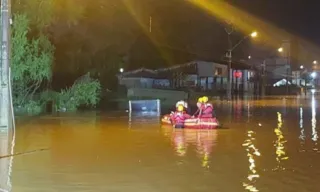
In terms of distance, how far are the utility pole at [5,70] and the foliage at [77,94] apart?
13.3 meters

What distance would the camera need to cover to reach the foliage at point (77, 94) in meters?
31.3

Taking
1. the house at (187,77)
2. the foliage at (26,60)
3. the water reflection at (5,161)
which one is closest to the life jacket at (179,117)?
the water reflection at (5,161)

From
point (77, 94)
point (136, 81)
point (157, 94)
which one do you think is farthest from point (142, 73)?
point (77, 94)

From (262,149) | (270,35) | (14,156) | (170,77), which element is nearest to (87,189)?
(14,156)

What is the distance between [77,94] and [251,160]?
19.9 m

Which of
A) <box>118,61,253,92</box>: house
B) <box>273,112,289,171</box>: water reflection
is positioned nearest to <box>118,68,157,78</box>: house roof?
<box>118,61,253,92</box>: house

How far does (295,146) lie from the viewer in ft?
51.8

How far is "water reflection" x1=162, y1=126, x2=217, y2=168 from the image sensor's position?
13985 millimetres

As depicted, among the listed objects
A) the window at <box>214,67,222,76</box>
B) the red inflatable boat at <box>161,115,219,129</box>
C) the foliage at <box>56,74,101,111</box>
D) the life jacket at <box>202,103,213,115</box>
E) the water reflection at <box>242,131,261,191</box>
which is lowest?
the water reflection at <box>242,131,261,191</box>

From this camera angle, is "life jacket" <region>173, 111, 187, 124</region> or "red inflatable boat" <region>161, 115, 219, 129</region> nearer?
"red inflatable boat" <region>161, 115, 219, 129</region>

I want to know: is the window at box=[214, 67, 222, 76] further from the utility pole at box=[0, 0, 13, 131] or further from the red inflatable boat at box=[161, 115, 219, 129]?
the utility pole at box=[0, 0, 13, 131]

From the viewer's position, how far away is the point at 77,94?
31.6 meters

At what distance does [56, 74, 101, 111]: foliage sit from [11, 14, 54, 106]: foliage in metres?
2.42

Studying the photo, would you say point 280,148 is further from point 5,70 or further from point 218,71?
point 218,71
